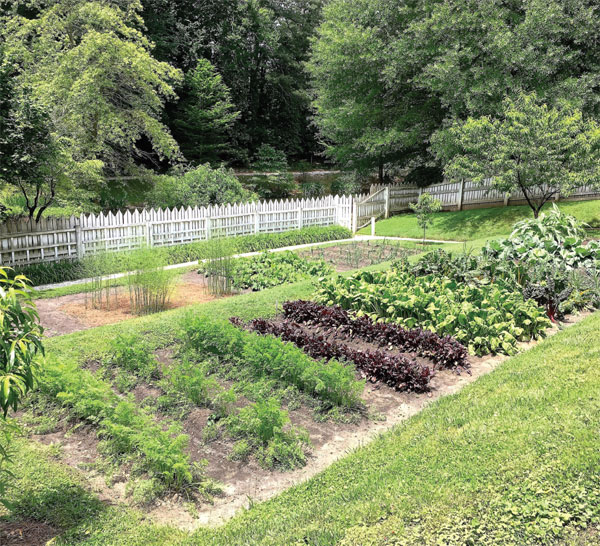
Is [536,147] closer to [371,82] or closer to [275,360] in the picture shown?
[371,82]

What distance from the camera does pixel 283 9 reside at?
44469 mm

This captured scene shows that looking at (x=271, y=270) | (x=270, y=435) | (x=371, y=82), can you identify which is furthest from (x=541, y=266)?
(x=371, y=82)

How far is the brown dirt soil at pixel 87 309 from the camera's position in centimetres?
869

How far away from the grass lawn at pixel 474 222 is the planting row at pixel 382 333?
479 inches

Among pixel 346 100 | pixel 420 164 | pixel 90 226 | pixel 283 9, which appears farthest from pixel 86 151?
pixel 283 9

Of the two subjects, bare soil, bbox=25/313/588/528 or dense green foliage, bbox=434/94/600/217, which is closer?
bare soil, bbox=25/313/588/528

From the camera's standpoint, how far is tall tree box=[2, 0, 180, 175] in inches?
679

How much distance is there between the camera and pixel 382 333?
7.20 m

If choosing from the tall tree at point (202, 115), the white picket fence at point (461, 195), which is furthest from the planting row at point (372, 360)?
the tall tree at point (202, 115)

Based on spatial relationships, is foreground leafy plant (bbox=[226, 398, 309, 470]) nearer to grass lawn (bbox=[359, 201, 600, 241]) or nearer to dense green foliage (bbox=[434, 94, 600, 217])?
dense green foliage (bbox=[434, 94, 600, 217])

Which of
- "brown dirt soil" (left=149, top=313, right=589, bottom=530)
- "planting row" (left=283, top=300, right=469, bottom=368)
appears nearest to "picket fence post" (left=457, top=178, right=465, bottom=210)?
"planting row" (left=283, top=300, right=469, bottom=368)

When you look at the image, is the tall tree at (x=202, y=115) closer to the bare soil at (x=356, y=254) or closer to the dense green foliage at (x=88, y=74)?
the dense green foliage at (x=88, y=74)

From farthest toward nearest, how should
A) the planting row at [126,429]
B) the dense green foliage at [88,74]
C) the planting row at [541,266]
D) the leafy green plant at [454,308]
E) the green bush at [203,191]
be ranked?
the green bush at [203,191]
the dense green foliage at [88,74]
the planting row at [541,266]
the leafy green plant at [454,308]
the planting row at [126,429]

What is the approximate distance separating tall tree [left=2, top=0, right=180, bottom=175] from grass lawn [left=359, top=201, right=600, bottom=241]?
391 inches
